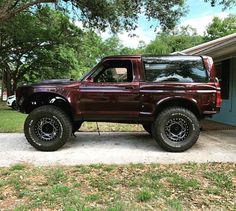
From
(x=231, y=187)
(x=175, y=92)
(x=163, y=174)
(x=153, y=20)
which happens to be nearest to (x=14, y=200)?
(x=163, y=174)

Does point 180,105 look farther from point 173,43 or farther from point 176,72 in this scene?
point 173,43

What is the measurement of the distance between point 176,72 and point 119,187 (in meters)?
3.37

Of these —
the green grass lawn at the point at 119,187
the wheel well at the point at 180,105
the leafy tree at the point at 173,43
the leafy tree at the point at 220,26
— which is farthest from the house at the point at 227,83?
the leafy tree at the point at 173,43

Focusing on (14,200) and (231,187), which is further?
(231,187)

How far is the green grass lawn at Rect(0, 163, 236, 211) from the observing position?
4145 mm

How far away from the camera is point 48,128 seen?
23.7ft

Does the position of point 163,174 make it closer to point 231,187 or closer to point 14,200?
point 231,187

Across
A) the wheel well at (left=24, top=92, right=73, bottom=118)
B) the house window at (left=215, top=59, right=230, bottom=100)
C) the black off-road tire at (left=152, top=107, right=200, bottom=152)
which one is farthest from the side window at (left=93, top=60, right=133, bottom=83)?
the house window at (left=215, top=59, right=230, bottom=100)

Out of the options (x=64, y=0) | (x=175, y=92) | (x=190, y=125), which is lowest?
(x=190, y=125)

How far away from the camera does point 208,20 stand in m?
46.6

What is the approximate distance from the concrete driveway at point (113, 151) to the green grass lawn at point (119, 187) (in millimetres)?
523

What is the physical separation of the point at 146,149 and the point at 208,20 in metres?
42.9

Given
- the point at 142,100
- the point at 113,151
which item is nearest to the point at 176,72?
the point at 142,100

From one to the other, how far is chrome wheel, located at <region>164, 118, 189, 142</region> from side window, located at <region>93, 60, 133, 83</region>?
1262 millimetres
